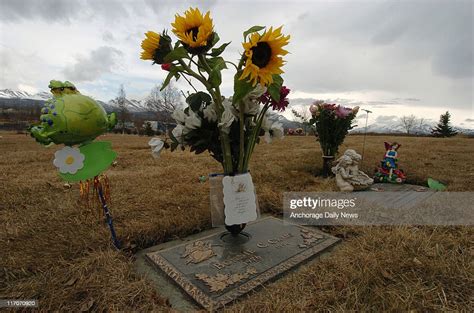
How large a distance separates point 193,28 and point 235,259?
4.89ft

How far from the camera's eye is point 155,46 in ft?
5.22

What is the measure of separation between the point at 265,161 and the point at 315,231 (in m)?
3.45

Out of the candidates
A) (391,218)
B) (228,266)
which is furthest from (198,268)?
(391,218)

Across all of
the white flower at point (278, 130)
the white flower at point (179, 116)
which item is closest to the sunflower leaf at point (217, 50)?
the white flower at point (179, 116)

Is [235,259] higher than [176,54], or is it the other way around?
[176,54]

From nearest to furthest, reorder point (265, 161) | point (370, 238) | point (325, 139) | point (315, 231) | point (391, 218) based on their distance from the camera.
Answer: point (370, 238)
point (315, 231)
point (391, 218)
point (325, 139)
point (265, 161)

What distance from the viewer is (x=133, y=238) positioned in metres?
2.22

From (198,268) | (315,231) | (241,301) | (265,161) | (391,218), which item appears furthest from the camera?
(265,161)

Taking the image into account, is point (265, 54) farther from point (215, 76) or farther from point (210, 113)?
point (210, 113)

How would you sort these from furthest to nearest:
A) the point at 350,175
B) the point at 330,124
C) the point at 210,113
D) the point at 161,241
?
the point at 330,124 < the point at 350,175 < the point at 161,241 < the point at 210,113

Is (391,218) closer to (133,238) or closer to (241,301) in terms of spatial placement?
(241,301)

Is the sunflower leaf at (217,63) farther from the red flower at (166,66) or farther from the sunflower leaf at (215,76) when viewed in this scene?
the red flower at (166,66)

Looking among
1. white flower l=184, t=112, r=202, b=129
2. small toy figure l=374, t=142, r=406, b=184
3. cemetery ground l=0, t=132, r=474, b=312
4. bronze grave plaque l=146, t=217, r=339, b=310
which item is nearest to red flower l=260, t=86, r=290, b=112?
white flower l=184, t=112, r=202, b=129

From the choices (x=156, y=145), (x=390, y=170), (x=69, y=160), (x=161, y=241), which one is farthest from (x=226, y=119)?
(x=390, y=170)
